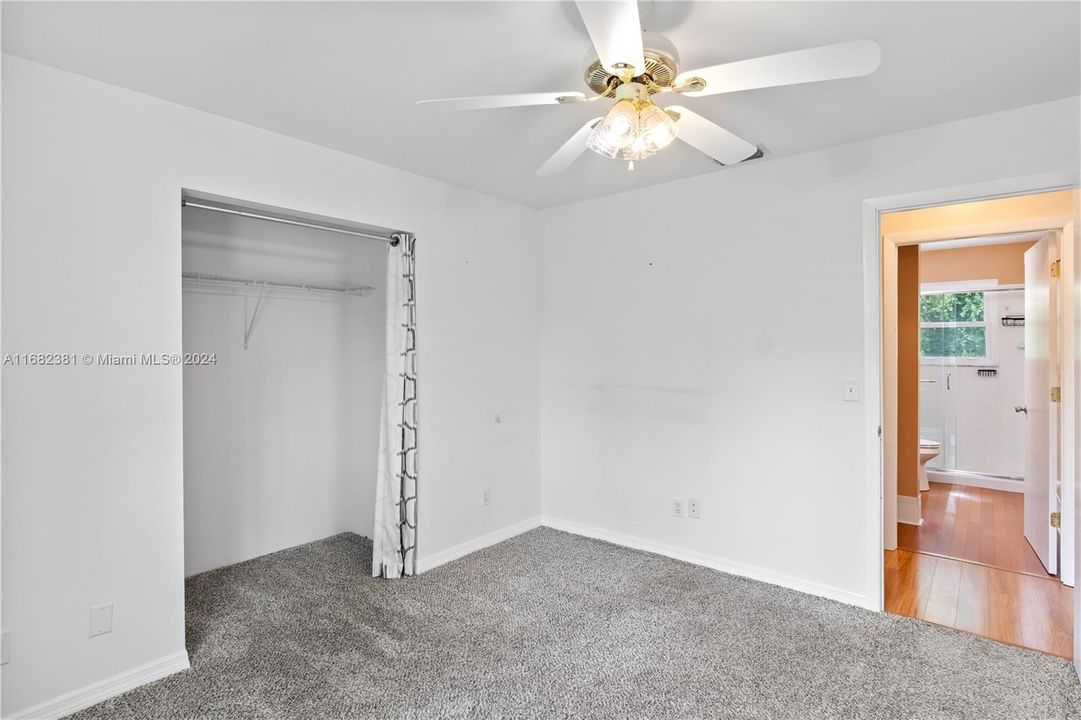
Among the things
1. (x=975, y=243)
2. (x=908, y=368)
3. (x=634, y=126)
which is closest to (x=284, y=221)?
(x=634, y=126)

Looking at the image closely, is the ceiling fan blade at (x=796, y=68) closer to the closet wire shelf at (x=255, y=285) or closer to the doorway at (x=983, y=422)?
the doorway at (x=983, y=422)

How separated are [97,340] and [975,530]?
5510mm

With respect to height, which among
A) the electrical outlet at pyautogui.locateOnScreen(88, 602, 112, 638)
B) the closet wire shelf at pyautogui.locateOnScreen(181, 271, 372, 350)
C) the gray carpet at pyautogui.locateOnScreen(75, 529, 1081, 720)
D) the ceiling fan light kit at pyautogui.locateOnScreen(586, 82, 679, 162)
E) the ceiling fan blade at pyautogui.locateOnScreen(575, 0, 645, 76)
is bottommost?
the gray carpet at pyautogui.locateOnScreen(75, 529, 1081, 720)

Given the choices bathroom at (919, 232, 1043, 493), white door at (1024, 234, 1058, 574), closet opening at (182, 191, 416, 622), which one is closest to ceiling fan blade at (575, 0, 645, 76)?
closet opening at (182, 191, 416, 622)

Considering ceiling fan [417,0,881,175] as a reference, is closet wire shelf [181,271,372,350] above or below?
below

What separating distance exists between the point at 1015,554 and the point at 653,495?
2.38m

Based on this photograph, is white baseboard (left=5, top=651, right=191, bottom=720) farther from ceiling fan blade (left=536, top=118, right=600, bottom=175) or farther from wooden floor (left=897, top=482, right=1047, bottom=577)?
wooden floor (left=897, top=482, right=1047, bottom=577)

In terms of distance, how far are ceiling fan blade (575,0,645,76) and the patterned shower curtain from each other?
202cm

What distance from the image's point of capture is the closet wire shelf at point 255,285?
3.33m

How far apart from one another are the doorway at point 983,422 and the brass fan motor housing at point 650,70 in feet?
5.79

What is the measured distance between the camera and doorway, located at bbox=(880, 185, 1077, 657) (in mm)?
3049

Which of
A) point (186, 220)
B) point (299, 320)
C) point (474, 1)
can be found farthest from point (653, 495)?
point (186, 220)

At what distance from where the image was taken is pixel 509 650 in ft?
8.26

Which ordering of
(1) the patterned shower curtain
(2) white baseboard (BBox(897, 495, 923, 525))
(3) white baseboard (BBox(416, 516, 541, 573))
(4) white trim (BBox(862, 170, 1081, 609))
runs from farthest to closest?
(2) white baseboard (BBox(897, 495, 923, 525)) < (3) white baseboard (BBox(416, 516, 541, 573)) < (1) the patterned shower curtain < (4) white trim (BBox(862, 170, 1081, 609))
